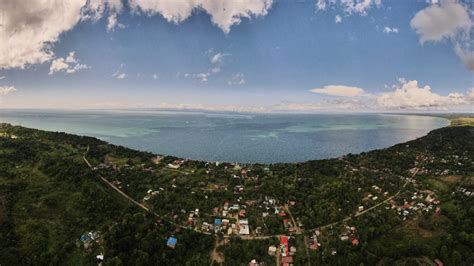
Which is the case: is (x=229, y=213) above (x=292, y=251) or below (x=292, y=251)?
above

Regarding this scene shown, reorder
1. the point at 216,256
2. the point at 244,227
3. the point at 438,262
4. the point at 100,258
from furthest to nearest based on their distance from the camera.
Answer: the point at 244,227, the point at 216,256, the point at 438,262, the point at 100,258

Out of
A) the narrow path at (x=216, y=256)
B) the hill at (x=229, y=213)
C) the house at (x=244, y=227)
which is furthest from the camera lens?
the house at (x=244, y=227)

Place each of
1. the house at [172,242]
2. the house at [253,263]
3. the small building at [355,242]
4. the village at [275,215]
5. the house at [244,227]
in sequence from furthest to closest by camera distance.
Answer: the house at [244,227]
the village at [275,215]
the small building at [355,242]
the house at [172,242]
the house at [253,263]

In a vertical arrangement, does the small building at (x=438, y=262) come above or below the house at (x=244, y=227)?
below

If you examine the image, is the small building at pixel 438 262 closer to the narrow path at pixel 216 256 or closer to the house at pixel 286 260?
the house at pixel 286 260

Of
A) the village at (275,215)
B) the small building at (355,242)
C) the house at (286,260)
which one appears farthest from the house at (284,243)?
the small building at (355,242)

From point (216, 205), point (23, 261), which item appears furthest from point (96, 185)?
point (216, 205)

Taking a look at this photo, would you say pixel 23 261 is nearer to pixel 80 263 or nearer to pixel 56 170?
pixel 80 263

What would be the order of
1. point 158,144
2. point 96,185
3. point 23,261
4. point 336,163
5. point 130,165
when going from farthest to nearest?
1. point 158,144
2. point 336,163
3. point 130,165
4. point 96,185
5. point 23,261

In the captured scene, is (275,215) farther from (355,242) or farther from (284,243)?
(355,242)

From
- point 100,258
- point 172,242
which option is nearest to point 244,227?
point 172,242

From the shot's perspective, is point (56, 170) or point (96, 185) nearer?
point (96, 185)
